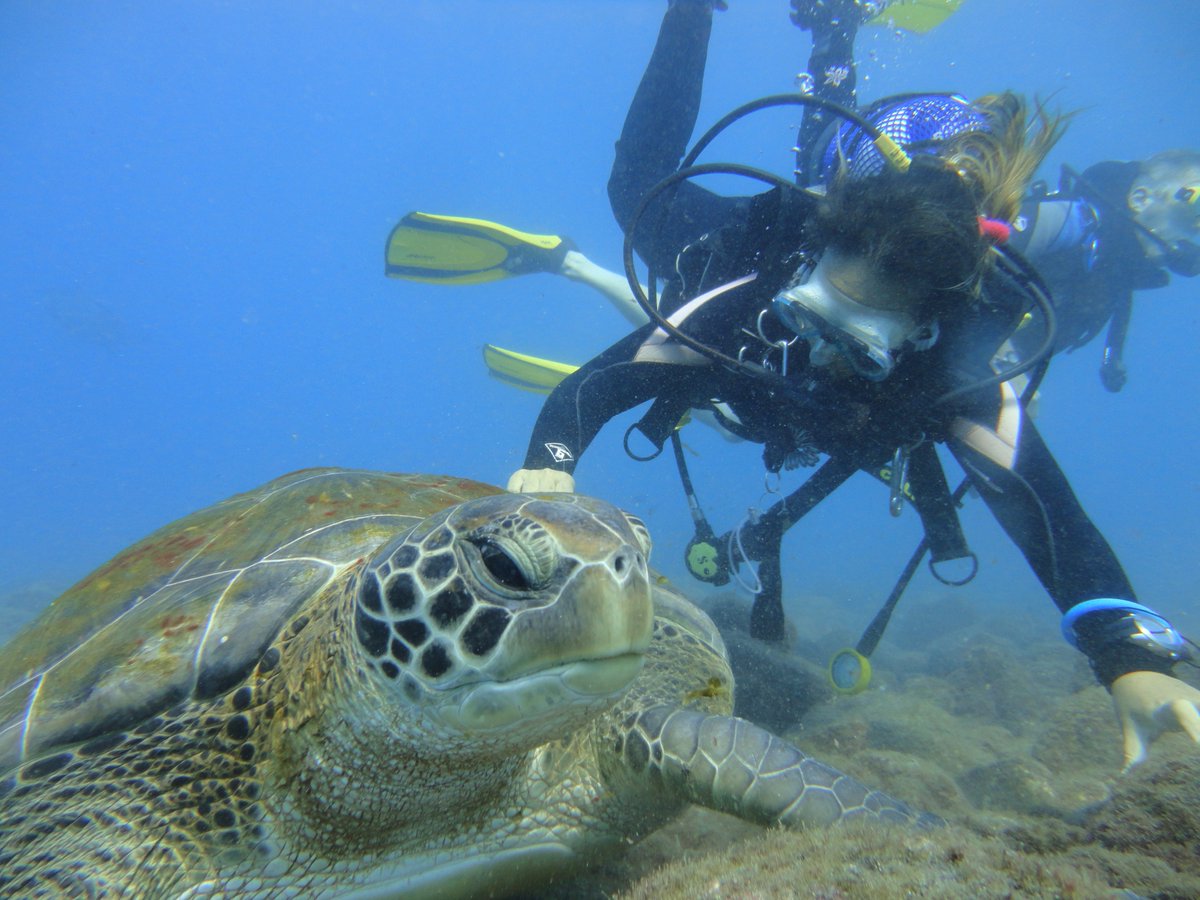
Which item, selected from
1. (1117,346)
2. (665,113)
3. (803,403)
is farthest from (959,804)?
(1117,346)

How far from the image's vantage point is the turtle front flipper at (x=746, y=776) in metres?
1.60

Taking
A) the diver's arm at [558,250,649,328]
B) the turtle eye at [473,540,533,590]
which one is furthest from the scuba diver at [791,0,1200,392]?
the turtle eye at [473,540,533,590]

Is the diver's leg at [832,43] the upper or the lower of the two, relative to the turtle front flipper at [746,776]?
upper

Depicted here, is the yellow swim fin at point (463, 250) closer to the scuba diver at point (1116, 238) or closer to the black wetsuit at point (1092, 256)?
the black wetsuit at point (1092, 256)

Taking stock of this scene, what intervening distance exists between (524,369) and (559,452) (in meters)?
6.04

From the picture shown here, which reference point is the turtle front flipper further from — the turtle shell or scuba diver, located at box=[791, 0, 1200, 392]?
scuba diver, located at box=[791, 0, 1200, 392]

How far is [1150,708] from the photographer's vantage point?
2.03 metres

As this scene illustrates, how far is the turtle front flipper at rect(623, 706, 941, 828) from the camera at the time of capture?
1.60 meters

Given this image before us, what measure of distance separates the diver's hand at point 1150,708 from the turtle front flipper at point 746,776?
37.3 inches

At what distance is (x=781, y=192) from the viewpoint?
134 inches

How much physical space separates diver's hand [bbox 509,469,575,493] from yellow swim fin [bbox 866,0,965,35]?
28.3ft

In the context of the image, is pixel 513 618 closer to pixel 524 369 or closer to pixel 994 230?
pixel 994 230

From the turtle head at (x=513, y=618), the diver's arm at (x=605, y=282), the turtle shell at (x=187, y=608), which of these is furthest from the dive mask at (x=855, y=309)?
the diver's arm at (x=605, y=282)

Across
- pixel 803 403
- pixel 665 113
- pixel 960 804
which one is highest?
pixel 665 113
